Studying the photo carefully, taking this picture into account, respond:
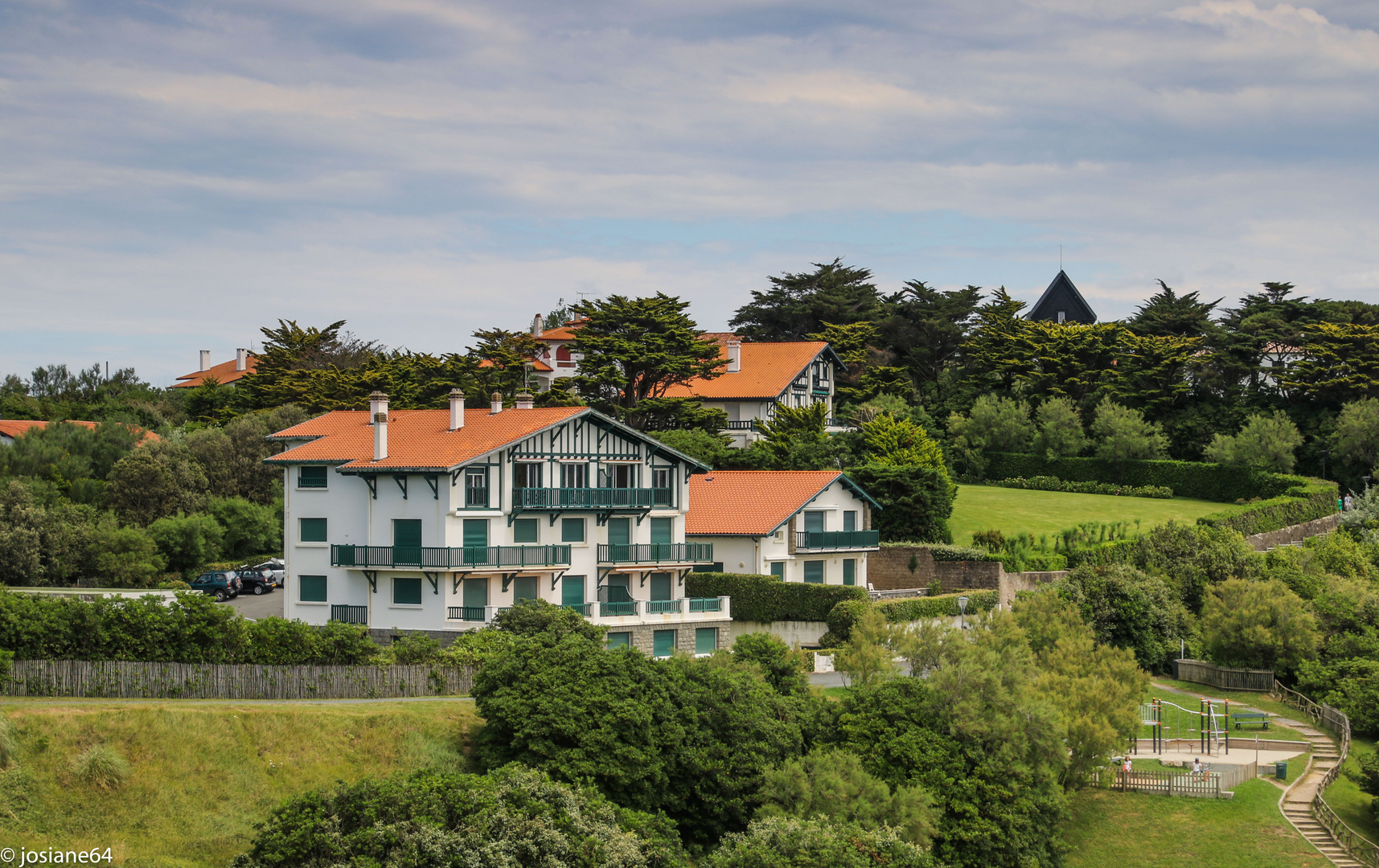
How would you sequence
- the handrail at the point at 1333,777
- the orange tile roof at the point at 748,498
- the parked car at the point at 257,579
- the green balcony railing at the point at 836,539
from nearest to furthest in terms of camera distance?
the handrail at the point at 1333,777 < the orange tile roof at the point at 748,498 < the green balcony railing at the point at 836,539 < the parked car at the point at 257,579

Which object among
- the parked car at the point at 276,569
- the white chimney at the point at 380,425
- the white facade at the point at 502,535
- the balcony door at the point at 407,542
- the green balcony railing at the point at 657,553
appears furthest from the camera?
the parked car at the point at 276,569

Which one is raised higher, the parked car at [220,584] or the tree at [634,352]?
the tree at [634,352]

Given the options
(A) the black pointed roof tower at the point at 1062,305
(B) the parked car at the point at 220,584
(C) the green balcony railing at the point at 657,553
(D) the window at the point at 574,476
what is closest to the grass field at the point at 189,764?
(D) the window at the point at 574,476

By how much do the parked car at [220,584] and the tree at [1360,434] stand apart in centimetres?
6682

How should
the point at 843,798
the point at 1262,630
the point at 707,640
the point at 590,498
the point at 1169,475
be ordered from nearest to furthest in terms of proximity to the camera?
the point at 843,798
the point at 590,498
the point at 707,640
the point at 1262,630
the point at 1169,475

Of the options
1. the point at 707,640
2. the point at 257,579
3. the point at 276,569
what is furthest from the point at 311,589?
the point at 707,640

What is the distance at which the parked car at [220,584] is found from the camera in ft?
188

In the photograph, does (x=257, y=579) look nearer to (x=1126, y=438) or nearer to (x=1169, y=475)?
(x=1126, y=438)

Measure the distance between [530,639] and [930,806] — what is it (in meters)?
11.4

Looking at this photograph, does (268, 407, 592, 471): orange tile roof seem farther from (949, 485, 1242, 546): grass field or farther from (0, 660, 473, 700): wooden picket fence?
(949, 485, 1242, 546): grass field

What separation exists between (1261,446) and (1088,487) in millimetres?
11024

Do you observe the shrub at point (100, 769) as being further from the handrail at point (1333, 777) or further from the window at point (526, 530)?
the handrail at point (1333, 777)

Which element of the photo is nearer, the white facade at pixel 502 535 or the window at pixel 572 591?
the white facade at pixel 502 535

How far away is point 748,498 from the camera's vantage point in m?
56.8
